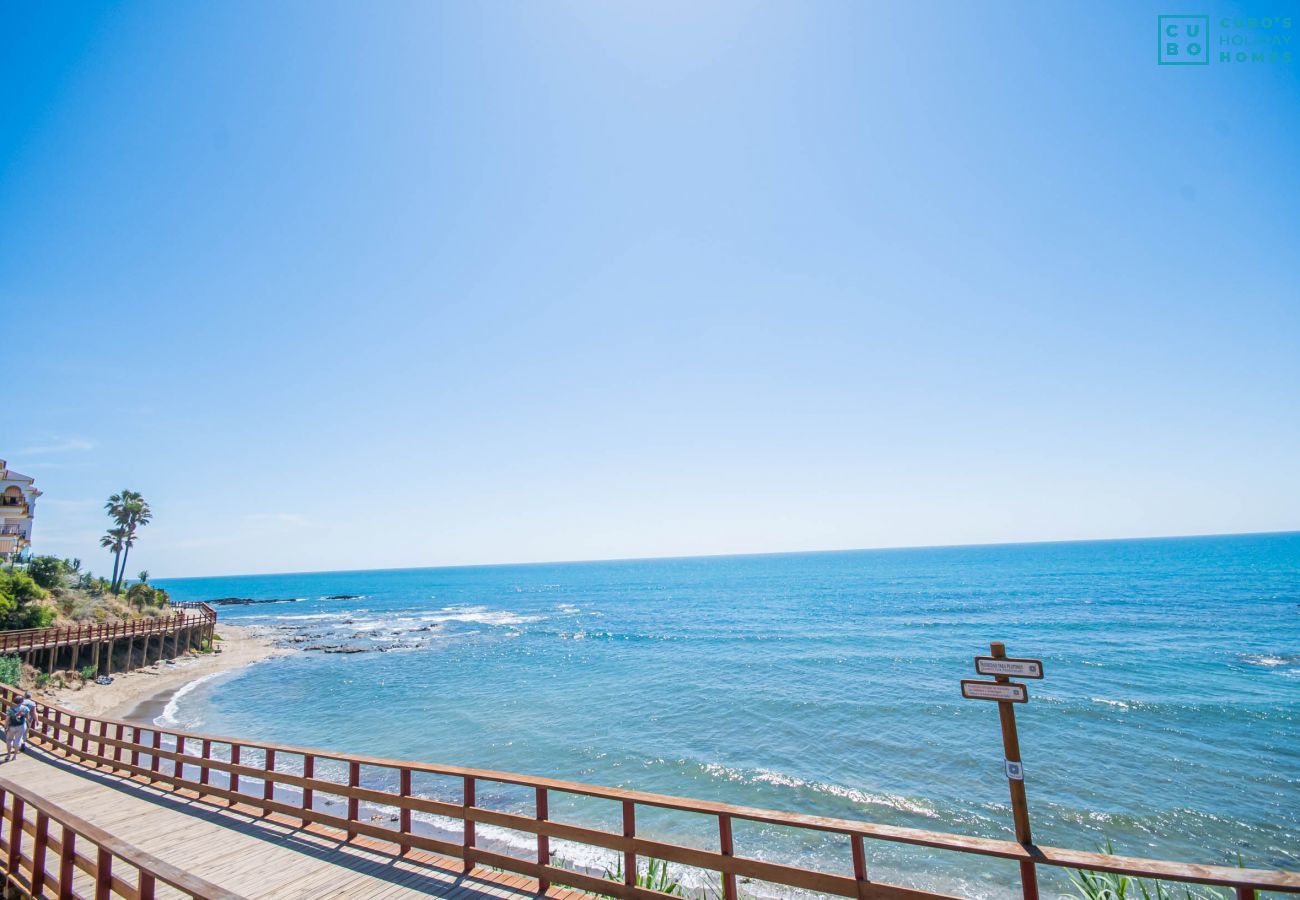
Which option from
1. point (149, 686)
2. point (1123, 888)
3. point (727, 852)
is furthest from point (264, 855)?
point (149, 686)

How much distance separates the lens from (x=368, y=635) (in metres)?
60.3

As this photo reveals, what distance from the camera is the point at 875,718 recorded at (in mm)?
23625

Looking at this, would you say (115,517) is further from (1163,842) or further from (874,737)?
(1163,842)

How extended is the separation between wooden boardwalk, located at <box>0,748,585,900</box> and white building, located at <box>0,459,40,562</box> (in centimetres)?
5298

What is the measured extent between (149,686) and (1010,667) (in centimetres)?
4390

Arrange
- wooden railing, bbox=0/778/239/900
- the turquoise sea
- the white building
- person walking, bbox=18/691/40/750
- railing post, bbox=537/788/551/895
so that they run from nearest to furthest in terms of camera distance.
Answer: wooden railing, bbox=0/778/239/900
railing post, bbox=537/788/551/895
person walking, bbox=18/691/40/750
the turquoise sea
the white building

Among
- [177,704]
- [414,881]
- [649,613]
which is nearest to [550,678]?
[177,704]

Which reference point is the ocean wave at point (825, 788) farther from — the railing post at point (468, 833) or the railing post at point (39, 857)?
the railing post at point (39, 857)

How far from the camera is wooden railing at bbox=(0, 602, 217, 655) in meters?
29.6

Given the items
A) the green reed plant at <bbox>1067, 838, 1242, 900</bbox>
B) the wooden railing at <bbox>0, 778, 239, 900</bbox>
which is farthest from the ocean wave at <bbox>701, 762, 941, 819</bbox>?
the wooden railing at <bbox>0, 778, 239, 900</bbox>

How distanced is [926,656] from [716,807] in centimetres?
3557

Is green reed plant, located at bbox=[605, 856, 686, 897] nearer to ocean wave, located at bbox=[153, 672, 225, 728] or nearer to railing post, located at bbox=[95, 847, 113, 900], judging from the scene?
railing post, located at bbox=[95, 847, 113, 900]

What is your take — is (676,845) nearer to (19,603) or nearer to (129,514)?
(19,603)

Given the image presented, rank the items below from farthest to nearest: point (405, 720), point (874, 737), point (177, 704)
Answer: point (177, 704), point (405, 720), point (874, 737)
